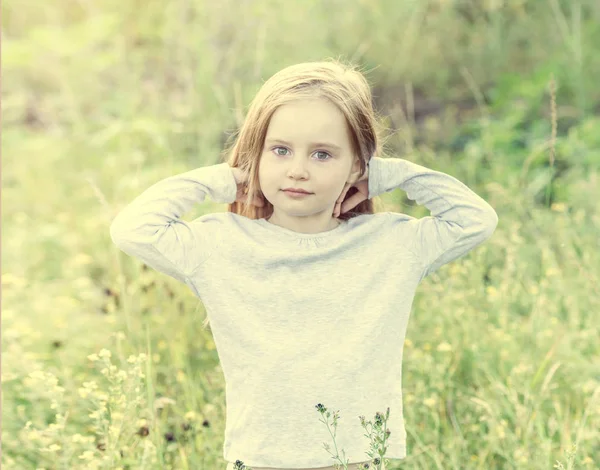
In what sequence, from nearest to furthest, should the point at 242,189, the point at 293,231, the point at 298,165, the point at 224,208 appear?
the point at 298,165, the point at 293,231, the point at 242,189, the point at 224,208

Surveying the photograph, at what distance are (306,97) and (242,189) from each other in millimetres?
318

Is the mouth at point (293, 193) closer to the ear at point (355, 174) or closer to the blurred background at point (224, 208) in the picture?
the ear at point (355, 174)

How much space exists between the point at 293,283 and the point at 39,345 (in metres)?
1.71

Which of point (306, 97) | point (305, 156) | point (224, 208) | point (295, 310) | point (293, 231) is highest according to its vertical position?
point (224, 208)

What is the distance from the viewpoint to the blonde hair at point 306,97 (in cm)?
210

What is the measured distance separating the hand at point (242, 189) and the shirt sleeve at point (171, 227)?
2cm

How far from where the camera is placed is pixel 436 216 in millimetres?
2271

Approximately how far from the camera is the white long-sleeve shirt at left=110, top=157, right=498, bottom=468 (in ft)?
6.69

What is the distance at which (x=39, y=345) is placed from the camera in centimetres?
343

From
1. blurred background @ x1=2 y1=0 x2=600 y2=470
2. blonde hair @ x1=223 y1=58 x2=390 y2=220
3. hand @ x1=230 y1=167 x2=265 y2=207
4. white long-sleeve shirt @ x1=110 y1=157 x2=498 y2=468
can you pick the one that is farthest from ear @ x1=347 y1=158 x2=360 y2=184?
blurred background @ x1=2 y1=0 x2=600 y2=470

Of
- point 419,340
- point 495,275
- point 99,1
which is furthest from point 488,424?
point 99,1

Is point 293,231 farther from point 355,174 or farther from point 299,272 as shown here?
point 355,174

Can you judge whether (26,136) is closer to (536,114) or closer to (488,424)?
(536,114)

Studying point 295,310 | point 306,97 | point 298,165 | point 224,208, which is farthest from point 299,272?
point 224,208
